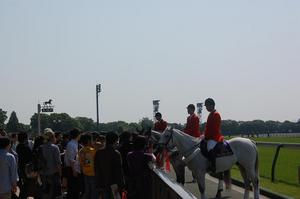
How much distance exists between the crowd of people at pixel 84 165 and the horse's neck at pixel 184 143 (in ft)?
1.65

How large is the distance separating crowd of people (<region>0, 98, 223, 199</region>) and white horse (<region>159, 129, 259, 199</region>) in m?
0.44

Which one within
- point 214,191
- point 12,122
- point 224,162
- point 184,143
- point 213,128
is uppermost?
point 213,128

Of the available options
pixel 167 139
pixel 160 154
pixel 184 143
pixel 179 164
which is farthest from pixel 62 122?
pixel 184 143

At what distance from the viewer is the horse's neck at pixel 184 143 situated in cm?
1570

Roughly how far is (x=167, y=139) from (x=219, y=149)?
159cm

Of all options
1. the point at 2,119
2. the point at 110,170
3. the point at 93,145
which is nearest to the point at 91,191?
the point at 93,145

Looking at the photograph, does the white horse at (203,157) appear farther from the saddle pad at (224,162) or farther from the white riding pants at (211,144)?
the white riding pants at (211,144)

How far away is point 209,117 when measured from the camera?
50.9 feet

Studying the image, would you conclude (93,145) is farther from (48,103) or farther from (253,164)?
(48,103)

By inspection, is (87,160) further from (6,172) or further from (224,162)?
(224,162)

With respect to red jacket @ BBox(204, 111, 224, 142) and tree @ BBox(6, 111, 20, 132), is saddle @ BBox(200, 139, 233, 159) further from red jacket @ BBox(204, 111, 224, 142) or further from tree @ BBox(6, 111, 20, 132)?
tree @ BBox(6, 111, 20, 132)

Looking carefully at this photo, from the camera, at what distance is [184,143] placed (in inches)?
623

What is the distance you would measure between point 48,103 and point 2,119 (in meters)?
83.6

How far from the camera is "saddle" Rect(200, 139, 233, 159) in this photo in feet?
50.0
